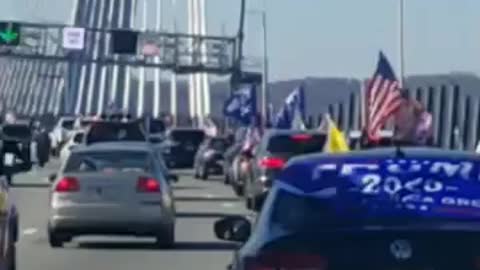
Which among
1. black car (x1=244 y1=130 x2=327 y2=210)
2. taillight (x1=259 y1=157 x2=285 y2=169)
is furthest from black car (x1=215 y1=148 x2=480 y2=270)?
black car (x1=244 y1=130 x2=327 y2=210)

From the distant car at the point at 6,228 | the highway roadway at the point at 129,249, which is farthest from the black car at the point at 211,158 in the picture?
the distant car at the point at 6,228

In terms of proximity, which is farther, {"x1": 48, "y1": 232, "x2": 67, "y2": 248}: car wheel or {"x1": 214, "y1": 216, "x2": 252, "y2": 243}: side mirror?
{"x1": 48, "y1": 232, "x2": 67, "y2": 248}: car wheel

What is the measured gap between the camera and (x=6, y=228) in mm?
15555

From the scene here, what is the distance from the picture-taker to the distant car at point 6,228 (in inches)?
591

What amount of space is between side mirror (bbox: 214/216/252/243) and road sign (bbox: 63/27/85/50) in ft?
298

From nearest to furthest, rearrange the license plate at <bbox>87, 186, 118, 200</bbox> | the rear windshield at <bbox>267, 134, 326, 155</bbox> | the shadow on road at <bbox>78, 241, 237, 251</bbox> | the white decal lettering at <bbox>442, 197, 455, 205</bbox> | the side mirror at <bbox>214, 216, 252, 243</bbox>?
the white decal lettering at <bbox>442, 197, 455, 205</bbox>
the side mirror at <bbox>214, 216, 252, 243</bbox>
the license plate at <bbox>87, 186, 118, 200</bbox>
the shadow on road at <bbox>78, 241, 237, 251</bbox>
the rear windshield at <bbox>267, 134, 326, 155</bbox>

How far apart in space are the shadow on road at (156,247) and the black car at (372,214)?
1512 cm

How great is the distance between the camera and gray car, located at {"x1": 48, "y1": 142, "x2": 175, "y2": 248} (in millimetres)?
24438

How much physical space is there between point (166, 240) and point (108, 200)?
3.33 feet

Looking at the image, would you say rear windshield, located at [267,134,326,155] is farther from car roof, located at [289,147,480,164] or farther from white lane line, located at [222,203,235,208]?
car roof, located at [289,147,480,164]

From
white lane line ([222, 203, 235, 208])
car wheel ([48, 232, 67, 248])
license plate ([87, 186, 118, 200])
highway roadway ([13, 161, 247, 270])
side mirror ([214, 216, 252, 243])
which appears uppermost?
side mirror ([214, 216, 252, 243])

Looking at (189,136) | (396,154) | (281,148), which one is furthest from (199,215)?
(189,136)

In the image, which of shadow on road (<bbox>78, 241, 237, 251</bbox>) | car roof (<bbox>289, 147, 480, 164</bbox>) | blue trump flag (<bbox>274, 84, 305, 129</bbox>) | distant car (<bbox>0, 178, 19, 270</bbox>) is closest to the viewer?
car roof (<bbox>289, 147, 480, 164</bbox>)

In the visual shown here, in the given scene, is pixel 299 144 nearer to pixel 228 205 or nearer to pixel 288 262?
pixel 228 205
